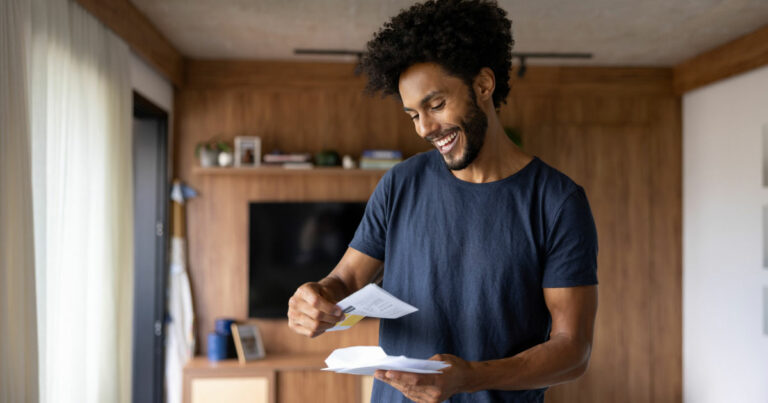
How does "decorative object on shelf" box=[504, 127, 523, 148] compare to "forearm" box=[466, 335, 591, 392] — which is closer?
"forearm" box=[466, 335, 591, 392]

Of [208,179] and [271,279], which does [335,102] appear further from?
[271,279]

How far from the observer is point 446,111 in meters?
1.24

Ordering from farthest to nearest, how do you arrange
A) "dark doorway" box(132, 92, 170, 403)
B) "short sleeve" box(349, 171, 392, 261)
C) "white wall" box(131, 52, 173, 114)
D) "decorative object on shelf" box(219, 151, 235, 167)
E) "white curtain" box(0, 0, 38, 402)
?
"decorative object on shelf" box(219, 151, 235, 167) → "dark doorway" box(132, 92, 170, 403) → "white wall" box(131, 52, 173, 114) → "white curtain" box(0, 0, 38, 402) → "short sleeve" box(349, 171, 392, 261)

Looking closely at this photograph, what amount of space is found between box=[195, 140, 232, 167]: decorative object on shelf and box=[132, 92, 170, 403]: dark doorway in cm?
22

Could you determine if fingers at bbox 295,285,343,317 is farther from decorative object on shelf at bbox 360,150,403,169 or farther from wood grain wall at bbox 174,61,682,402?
wood grain wall at bbox 174,61,682,402

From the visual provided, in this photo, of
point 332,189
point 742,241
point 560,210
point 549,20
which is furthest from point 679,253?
point 560,210

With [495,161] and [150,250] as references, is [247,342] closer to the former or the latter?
[150,250]

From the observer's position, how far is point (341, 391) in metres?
4.09

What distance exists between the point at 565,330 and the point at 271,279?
341cm

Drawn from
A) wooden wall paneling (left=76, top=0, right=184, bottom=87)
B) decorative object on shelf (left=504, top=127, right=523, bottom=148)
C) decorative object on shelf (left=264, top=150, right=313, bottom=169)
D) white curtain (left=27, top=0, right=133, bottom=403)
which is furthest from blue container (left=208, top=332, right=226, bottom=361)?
decorative object on shelf (left=504, top=127, right=523, bottom=148)

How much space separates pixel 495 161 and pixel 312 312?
0.49 metres

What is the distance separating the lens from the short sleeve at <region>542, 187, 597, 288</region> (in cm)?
119

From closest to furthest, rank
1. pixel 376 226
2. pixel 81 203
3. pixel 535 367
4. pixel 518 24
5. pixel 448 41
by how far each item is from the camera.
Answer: pixel 535 367
pixel 448 41
pixel 376 226
pixel 81 203
pixel 518 24

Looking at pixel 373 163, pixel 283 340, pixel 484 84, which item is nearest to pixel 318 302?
pixel 484 84
